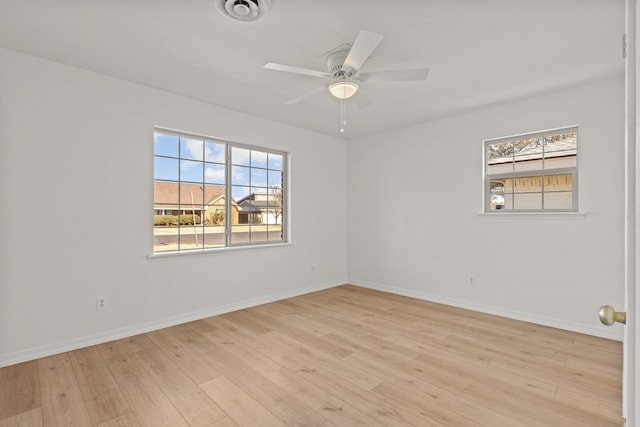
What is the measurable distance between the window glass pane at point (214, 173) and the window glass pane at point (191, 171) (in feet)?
0.22

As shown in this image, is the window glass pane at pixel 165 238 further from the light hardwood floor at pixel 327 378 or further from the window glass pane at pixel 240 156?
the window glass pane at pixel 240 156

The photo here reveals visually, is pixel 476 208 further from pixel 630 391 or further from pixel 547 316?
pixel 630 391

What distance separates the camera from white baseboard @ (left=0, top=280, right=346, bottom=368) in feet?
8.57

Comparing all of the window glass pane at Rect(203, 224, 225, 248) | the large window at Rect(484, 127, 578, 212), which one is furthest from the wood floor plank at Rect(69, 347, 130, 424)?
the large window at Rect(484, 127, 578, 212)

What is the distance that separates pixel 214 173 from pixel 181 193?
0.50 meters

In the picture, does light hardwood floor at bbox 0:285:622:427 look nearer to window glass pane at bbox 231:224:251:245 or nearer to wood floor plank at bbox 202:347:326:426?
wood floor plank at bbox 202:347:326:426

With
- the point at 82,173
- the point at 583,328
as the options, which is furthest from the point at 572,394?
the point at 82,173

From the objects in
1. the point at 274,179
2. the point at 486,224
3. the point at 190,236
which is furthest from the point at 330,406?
the point at 274,179

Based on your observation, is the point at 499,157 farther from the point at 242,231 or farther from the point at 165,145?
the point at 165,145

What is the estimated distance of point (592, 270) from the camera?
321 cm

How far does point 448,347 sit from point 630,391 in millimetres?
2429

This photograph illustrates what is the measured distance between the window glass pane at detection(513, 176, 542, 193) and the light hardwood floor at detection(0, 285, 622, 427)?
1.59 m

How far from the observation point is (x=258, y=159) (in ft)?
14.6

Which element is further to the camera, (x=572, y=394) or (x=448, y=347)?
(x=448, y=347)
